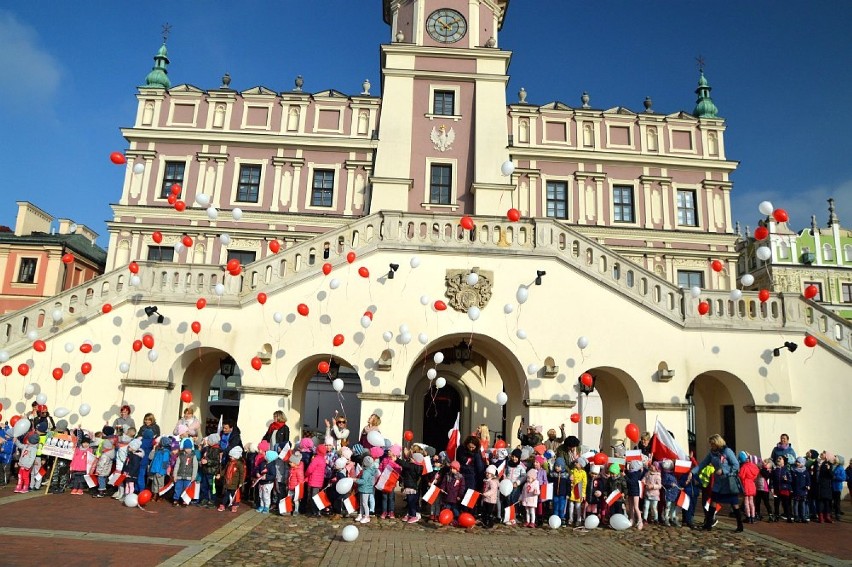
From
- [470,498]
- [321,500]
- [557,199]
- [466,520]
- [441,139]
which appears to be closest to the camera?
[466,520]

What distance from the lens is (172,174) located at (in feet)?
101

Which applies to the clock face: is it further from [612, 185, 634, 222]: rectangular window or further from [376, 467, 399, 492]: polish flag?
[376, 467, 399, 492]: polish flag


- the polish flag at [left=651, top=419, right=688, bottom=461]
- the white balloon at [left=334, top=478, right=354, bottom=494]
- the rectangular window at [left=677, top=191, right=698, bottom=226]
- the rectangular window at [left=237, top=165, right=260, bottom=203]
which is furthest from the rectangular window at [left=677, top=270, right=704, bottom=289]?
the white balloon at [left=334, top=478, right=354, bottom=494]

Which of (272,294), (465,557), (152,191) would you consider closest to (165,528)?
(465,557)

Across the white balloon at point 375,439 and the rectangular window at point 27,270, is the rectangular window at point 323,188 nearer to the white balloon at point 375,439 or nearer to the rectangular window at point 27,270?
the rectangular window at point 27,270

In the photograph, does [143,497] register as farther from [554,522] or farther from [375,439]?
[554,522]

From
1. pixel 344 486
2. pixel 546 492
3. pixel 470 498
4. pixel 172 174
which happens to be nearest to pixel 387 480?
pixel 344 486

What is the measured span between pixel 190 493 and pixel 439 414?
41.2 ft

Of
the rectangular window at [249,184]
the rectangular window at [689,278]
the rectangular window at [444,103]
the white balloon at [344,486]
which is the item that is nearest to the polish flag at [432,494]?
the white balloon at [344,486]

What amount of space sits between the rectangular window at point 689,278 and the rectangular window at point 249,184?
69.8 feet

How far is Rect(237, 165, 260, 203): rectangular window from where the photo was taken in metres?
30.7

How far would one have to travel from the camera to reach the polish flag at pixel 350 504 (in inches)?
497

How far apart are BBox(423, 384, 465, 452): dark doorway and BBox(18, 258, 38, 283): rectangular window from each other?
24.1 metres

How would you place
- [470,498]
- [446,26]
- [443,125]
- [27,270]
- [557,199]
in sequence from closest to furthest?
1. [470,498]
2. [443,125]
3. [446,26]
4. [557,199]
5. [27,270]
